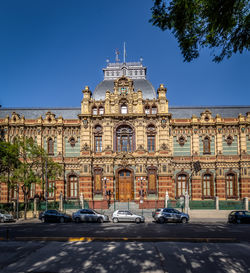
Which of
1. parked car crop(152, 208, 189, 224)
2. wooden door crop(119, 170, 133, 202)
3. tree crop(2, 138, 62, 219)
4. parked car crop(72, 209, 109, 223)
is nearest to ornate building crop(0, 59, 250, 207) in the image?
wooden door crop(119, 170, 133, 202)

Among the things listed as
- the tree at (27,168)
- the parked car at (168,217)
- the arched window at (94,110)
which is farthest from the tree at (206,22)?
the arched window at (94,110)

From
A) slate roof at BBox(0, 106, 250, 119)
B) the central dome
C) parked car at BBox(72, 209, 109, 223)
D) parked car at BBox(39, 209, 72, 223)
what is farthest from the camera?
slate roof at BBox(0, 106, 250, 119)

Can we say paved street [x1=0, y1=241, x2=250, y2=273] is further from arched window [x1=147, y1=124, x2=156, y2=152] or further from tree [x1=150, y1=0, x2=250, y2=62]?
arched window [x1=147, y1=124, x2=156, y2=152]

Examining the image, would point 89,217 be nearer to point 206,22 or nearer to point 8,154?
point 8,154

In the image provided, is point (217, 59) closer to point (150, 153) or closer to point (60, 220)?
point (60, 220)

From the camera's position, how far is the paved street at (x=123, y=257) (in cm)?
1075

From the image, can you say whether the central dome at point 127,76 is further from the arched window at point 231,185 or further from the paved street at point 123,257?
the paved street at point 123,257

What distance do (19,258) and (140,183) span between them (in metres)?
28.4

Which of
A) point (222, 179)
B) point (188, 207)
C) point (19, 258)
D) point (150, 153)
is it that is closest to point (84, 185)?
point (150, 153)

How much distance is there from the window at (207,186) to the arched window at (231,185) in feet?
8.03

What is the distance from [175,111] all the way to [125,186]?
15.5 metres

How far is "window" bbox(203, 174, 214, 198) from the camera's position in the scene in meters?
41.2

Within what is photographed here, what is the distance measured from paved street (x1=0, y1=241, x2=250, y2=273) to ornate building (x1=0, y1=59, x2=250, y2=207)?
24.9 m

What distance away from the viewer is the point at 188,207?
3606cm
